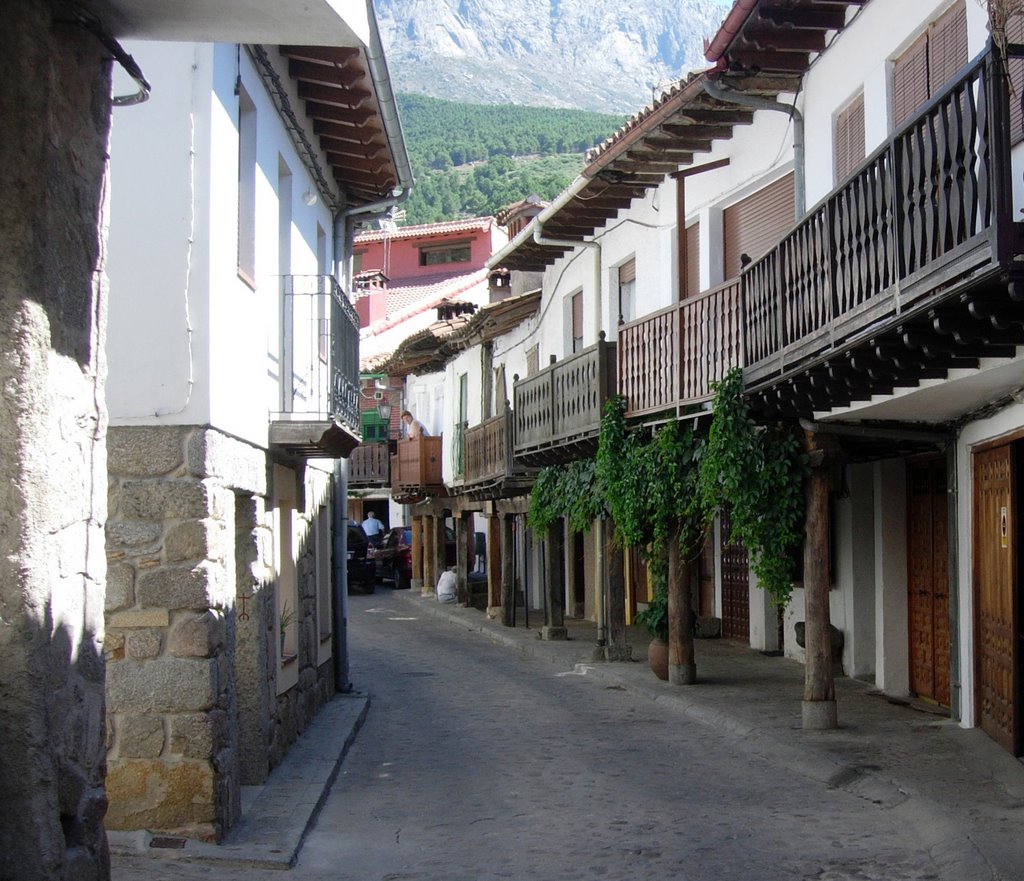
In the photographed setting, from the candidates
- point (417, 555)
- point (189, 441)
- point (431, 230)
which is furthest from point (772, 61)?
point (431, 230)

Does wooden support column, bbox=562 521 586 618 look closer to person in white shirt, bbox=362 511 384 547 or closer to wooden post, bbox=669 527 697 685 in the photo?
wooden post, bbox=669 527 697 685

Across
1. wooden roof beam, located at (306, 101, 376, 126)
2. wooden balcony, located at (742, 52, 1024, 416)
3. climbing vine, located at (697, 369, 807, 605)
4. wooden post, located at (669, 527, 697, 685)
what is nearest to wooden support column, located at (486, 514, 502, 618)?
wooden post, located at (669, 527, 697, 685)

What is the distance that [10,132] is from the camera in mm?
3350

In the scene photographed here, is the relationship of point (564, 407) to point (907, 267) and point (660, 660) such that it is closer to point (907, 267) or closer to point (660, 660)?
point (660, 660)

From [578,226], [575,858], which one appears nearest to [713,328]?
[575,858]

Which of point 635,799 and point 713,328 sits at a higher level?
point 713,328

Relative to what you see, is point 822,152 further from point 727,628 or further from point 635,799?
point 727,628

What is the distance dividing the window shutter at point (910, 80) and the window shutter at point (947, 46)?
122 millimetres

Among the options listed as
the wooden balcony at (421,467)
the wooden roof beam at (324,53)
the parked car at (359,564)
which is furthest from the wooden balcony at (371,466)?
the wooden roof beam at (324,53)

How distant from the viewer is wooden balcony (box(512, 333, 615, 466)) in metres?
15.5

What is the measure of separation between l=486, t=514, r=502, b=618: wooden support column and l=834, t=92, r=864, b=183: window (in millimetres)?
14500

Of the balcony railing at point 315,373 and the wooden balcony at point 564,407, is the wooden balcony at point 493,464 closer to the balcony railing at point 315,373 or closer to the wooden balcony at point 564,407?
the wooden balcony at point 564,407

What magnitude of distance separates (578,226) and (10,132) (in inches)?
647

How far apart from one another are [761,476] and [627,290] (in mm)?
7844
